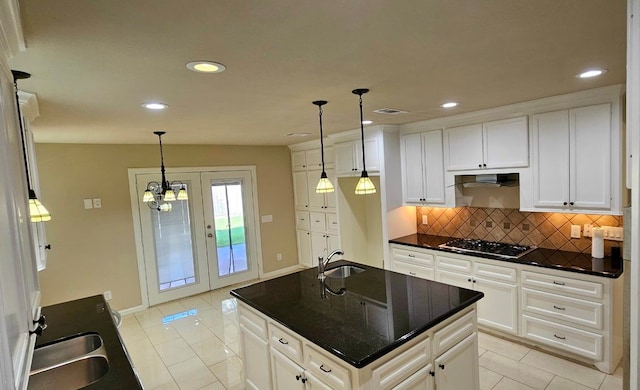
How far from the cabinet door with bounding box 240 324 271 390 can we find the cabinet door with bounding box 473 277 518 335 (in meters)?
2.32

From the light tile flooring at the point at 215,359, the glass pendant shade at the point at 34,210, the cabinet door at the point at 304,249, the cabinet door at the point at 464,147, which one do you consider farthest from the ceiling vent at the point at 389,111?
the cabinet door at the point at 304,249

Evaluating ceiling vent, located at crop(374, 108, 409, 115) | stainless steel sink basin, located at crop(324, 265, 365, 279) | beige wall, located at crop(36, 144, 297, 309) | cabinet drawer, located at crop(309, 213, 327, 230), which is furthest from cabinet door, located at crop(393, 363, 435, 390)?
beige wall, located at crop(36, 144, 297, 309)

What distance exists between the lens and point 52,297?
4203 millimetres

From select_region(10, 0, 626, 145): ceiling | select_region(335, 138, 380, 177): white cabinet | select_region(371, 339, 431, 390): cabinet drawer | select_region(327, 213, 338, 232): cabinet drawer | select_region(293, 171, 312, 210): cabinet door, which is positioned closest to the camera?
select_region(10, 0, 626, 145): ceiling

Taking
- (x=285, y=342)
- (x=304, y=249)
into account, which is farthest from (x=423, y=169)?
(x=304, y=249)

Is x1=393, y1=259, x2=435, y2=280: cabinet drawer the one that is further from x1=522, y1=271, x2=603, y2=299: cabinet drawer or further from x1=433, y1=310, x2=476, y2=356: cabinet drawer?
x1=433, y1=310, x2=476, y2=356: cabinet drawer

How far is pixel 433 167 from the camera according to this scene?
405 centimetres

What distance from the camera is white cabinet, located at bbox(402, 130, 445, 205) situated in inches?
157

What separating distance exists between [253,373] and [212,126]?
2.40 metres

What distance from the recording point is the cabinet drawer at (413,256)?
3.92 meters

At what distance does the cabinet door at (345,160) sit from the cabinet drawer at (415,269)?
1.36 meters

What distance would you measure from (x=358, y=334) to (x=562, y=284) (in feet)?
7.14

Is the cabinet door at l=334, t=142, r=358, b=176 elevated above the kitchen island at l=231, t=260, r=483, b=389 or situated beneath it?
elevated above

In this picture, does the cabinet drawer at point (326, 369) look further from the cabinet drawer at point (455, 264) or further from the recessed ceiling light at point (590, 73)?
the recessed ceiling light at point (590, 73)
